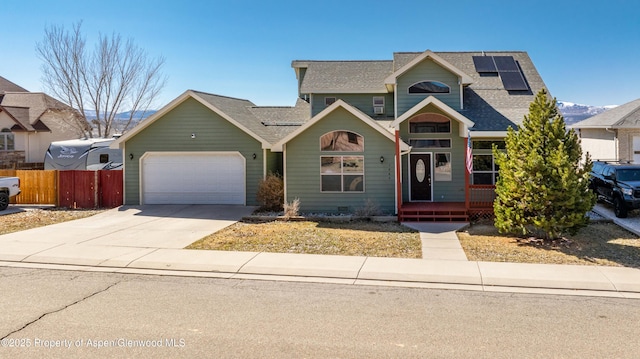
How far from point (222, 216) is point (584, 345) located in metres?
13.5

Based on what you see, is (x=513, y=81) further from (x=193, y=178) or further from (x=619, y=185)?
(x=193, y=178)

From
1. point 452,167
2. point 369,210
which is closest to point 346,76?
point 452,167

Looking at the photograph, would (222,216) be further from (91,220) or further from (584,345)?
(584,345)

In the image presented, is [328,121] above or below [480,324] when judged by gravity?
above

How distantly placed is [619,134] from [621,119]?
2.73ft

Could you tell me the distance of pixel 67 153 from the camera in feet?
89.1

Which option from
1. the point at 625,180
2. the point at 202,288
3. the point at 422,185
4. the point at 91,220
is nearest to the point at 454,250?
the point at 202,288

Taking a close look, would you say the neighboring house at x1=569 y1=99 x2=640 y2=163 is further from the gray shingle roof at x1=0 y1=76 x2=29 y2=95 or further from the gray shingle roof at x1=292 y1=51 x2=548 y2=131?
the gray shingle roof at x1=0 y1=76 x2=29 y2=95

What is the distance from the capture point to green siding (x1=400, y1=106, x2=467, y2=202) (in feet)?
60.4

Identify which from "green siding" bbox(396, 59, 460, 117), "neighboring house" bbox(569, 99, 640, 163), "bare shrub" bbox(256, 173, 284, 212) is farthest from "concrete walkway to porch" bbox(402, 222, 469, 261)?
"neighboring house" bbox(569, 99, 640, 163)

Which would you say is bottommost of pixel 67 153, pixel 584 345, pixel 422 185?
pixel 584 345

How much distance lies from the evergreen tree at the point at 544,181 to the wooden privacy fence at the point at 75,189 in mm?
16568

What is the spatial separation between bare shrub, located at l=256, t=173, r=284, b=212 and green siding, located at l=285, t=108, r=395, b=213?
2.16 ft

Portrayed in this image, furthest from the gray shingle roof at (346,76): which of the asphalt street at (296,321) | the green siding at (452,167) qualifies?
the asphalt street at (296,321)
